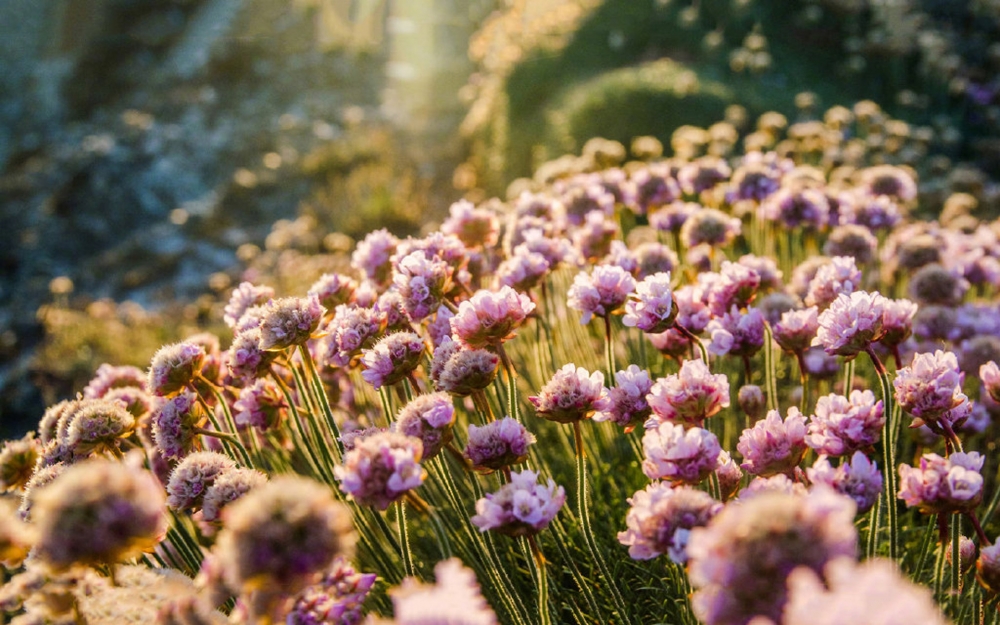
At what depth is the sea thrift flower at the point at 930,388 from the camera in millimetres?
1857

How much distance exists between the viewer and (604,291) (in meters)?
2.38

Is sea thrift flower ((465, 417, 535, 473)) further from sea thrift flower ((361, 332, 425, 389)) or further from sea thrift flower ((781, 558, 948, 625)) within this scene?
sea thrift flower ((781, 558, 948, 625))

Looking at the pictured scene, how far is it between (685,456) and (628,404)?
0.52m

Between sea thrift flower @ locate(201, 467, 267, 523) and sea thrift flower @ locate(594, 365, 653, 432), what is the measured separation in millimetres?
927

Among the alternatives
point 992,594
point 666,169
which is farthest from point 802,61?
point 992,594

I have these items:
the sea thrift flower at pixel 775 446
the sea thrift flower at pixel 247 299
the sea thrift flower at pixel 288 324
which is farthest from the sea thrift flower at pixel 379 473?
the sea thrift flower at pixel 247 299

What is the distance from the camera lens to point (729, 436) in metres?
3.05

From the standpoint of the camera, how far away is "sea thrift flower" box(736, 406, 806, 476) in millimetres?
1808

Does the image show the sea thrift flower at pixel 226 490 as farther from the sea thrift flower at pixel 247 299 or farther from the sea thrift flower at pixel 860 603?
the sea thrift flower at pixel 860 603

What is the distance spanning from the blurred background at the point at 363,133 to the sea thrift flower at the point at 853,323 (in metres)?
3.13

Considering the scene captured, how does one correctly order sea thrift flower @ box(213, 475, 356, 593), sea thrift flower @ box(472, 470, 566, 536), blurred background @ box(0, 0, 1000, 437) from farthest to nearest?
blurred background @ box(0, 0, 1000, 437)
sea thrift flower @ box(472, 470, 566, 536)
sea thrift flower @ box(213, 475, 356, 593)

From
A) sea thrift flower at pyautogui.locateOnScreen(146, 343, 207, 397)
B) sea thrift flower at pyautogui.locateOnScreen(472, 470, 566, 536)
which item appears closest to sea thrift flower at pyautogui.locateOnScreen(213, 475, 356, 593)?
sea thrift flower at pyautogui.locateOnScreen(472, 470, 566, 536)

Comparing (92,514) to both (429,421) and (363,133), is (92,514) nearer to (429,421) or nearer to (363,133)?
(429,421)

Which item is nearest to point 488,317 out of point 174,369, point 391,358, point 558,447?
point 391,358
